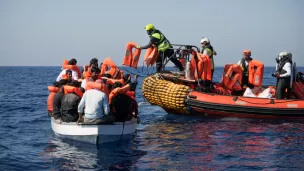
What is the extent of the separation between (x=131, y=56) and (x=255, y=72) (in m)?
4.17

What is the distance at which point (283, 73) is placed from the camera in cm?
1448

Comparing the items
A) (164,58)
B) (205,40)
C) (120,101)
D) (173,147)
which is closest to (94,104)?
(120,101)

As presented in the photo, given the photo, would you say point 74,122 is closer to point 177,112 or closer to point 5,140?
point 5,140

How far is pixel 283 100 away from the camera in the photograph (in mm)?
14289

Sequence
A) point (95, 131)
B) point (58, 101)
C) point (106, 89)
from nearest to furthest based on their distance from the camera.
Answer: point (95, 131) → point (106, 89) → point (58, 101)

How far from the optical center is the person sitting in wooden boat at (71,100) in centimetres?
1077

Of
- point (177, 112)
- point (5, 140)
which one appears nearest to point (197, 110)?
point (177, 112)

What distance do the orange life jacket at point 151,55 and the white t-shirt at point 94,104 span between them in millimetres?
5267

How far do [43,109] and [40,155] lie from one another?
29.9 ft

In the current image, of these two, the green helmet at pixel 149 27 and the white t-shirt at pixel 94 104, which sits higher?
the green helmet at pixel 149 27

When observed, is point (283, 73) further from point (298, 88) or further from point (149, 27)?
point (149, 27)

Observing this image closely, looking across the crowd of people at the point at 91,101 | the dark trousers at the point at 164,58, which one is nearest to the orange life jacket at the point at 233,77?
the dark trousers at the point at 164,58

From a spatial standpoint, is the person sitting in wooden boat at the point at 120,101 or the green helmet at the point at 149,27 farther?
the green helmet at the point at 149,27

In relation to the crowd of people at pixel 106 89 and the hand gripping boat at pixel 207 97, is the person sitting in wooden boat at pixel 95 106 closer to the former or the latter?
the crowd of people at pixel 106 89
